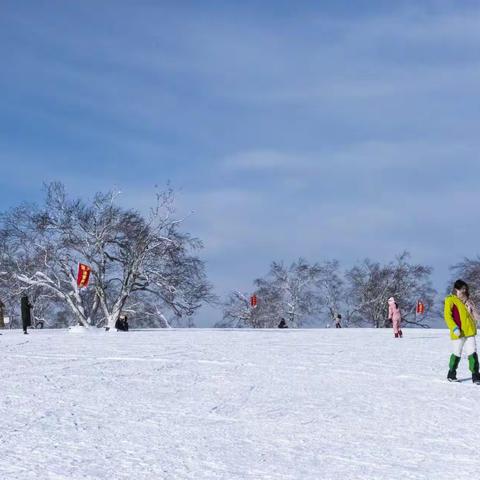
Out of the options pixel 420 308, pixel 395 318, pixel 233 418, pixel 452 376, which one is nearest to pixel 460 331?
pixel 452 376

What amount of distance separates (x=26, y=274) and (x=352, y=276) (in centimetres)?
3592

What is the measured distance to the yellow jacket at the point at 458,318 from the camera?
12.6m

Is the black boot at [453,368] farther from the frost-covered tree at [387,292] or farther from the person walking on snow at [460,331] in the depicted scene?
the frost-covered tree at [387,292]

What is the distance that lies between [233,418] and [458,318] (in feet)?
17.5

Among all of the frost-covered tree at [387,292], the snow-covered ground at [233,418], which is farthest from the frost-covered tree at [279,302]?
the snow-covered ground at [233,418]

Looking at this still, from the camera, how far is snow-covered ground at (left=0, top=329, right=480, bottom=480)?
6625mm

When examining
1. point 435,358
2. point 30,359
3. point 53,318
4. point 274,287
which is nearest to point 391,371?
point 435,358

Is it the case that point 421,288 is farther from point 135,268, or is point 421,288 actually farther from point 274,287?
point 135,268

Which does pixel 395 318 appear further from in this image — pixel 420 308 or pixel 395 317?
pixel 420 308

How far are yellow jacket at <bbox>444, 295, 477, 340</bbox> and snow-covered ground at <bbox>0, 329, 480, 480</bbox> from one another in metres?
0.90

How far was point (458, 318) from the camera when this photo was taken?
12.7 meters

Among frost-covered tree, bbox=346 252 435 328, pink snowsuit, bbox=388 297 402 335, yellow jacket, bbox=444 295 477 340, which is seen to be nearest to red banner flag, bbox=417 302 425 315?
frost-covered tree, bbox=346 252 435 328

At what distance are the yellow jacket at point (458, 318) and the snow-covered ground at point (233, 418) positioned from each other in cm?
90

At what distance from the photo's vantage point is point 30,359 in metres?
15.5
